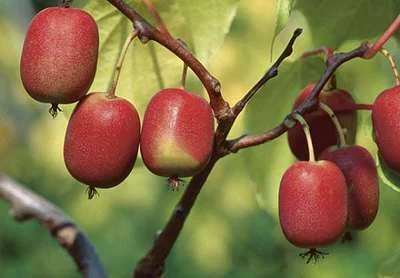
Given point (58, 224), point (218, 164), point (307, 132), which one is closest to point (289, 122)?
point (307, 132)

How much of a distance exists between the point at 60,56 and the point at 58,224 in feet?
1.20

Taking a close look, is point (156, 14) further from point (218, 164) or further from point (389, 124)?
point (218, 164)

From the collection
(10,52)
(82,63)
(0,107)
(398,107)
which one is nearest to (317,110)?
(398,107)

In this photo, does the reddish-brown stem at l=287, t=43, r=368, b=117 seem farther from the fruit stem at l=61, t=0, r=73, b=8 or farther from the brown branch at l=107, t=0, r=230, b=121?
the fruit stem at l=61, t=0, r=73, b=8

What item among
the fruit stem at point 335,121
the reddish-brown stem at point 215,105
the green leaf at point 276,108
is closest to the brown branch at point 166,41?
the reddish-brown stem at point 215,105

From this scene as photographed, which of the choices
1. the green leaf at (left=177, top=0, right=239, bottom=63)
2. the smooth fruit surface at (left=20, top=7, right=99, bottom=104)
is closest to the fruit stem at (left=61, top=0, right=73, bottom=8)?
the smooth fruit surface at (left=20, top=7, right=99, bottom=104)

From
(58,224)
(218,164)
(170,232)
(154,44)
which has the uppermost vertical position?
(154,44)

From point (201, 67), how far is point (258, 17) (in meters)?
2.26

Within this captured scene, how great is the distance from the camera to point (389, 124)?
85cm

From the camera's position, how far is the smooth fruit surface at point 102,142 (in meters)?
0.80

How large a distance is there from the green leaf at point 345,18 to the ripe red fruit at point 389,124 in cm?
15

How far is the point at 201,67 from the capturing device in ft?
2.75

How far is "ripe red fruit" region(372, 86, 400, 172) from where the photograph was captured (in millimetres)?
847

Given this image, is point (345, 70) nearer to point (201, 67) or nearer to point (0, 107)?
point (201, 67)
